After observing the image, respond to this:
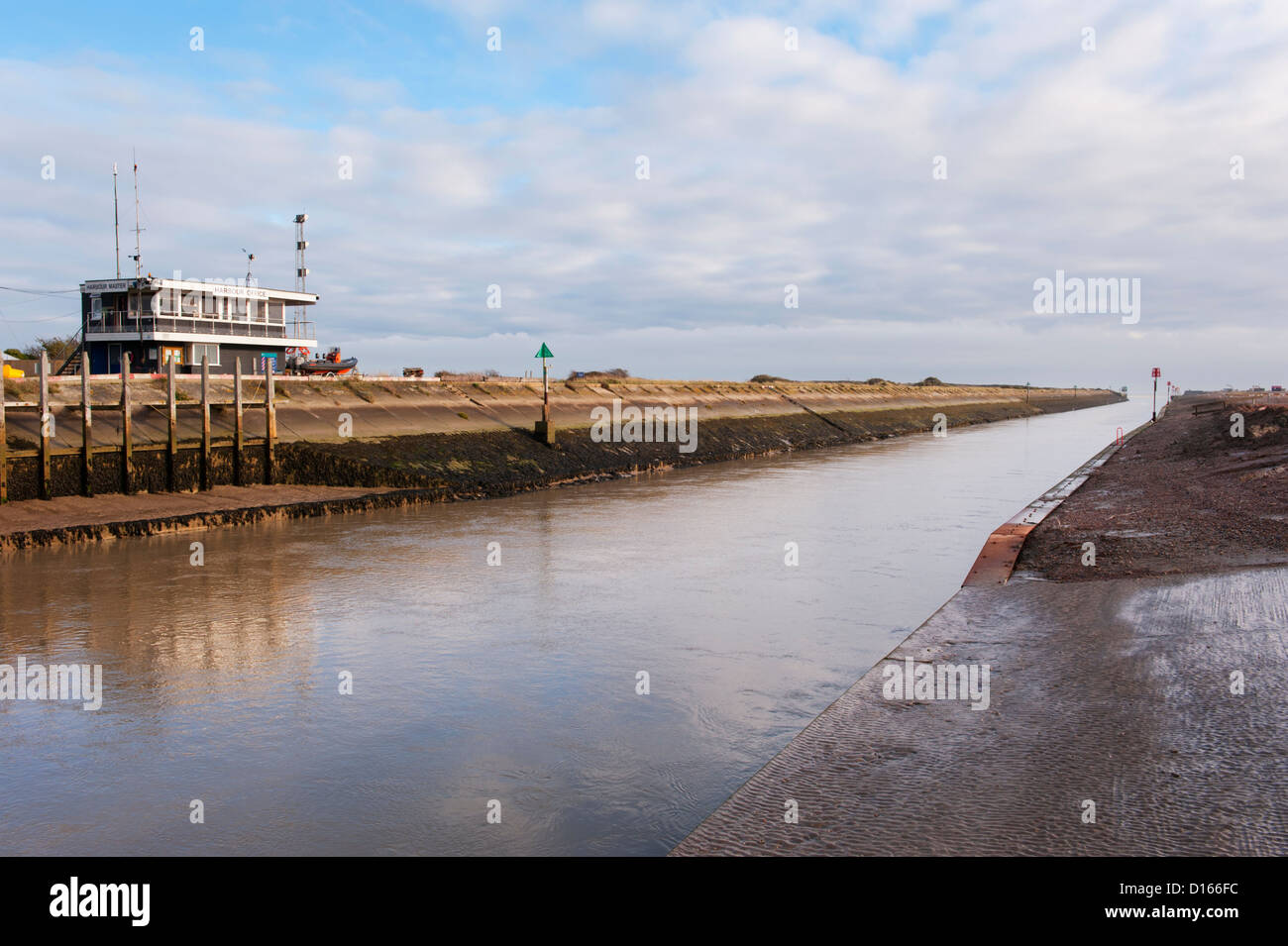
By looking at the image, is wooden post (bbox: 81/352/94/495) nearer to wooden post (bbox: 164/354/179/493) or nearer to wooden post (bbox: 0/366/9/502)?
wooden post (bbox: 0/366/9/502)

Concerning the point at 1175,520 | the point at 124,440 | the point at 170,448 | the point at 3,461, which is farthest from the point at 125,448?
the point at 1175,520

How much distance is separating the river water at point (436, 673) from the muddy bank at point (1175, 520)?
172 cm

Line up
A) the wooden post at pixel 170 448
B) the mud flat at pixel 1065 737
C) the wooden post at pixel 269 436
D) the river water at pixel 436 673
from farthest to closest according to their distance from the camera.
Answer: the wooden post at pixel 269 436 < the wooden post at pixel 170 448 < the river water at pixel 436 673 < the mud flat at pixel 1065 737

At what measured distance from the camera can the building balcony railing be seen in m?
36.1

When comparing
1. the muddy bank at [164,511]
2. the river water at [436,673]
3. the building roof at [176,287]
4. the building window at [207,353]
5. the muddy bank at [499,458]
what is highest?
the building roof at [176,287]

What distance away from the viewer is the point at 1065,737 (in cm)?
608

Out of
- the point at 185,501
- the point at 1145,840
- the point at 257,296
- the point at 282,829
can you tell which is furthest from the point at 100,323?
the point at 1145,840

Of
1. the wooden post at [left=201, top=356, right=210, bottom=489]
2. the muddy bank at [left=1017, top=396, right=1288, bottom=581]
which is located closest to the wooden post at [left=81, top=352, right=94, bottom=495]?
the wooden post at [left=201, top=356, right=210, bottom=489]

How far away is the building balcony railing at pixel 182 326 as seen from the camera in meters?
36.1

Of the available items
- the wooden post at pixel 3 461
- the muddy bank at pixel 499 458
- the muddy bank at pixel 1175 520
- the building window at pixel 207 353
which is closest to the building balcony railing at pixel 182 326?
the building window at pixel 207 353

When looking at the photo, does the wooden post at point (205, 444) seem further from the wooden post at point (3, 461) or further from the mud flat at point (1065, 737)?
the mud flat at point (1065, 737)

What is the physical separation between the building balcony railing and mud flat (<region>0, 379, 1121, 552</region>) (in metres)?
9.04

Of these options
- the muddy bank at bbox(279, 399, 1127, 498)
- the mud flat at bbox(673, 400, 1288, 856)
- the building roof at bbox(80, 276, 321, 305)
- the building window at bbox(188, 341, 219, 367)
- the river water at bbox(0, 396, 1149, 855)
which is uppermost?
Result: the building roof at bbox(80, 276, 321, 305)
